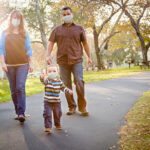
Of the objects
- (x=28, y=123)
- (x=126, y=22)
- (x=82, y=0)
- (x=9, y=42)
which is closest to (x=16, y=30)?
(x=9, y=42)

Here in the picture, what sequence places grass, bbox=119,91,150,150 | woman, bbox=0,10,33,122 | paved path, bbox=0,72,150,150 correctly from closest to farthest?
grass, bbox=119,91,150,150 → paved path, bbox=0,72,150,150 → woman, bbox=0,10,33,122

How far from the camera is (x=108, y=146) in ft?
9.78

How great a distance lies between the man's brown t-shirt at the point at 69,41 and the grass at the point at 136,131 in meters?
1.66

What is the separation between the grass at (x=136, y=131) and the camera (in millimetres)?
2907

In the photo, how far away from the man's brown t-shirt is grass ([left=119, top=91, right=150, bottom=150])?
5.45 feet

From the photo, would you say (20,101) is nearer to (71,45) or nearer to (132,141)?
(71,45)

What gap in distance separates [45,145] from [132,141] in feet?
4.06

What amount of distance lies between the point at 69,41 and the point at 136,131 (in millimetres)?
2238

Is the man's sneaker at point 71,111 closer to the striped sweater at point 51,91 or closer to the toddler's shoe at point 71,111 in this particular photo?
the toddler's shoe at point 71,111

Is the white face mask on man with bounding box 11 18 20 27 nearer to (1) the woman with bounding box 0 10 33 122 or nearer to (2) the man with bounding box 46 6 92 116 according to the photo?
(1) the woman with bounding box 0 10 33 122

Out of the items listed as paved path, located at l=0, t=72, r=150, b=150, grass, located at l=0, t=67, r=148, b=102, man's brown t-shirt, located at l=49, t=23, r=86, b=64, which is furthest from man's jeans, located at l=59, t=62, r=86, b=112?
grass, located at l=0, t=67, r=148, b=102

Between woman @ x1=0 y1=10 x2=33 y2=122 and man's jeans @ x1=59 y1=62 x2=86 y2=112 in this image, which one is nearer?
woman @ x1=0 y1=10 x2=33 y2=122

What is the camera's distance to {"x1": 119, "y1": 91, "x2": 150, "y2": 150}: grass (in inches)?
114

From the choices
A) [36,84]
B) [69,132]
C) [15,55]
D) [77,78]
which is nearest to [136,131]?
[69,132]
